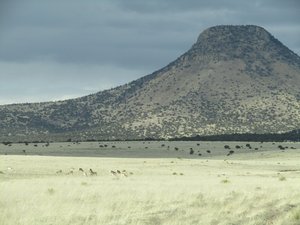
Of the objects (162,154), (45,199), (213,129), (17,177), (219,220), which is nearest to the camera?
(219,220)

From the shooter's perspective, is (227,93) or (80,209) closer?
(80,209)

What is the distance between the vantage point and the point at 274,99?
18600 cm

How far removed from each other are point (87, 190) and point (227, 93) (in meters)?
168

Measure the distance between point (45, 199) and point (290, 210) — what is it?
952 centimetres

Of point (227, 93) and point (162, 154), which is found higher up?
point (227, 93)

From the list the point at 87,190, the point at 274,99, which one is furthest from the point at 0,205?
the point at 274,99

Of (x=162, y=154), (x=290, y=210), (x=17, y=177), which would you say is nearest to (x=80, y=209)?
(x=290, y=210)

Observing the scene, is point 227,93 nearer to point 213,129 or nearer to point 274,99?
point 274,99

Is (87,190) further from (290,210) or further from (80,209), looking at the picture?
(290,210)

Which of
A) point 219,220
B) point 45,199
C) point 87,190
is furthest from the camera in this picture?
point 87,190

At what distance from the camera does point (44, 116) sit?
195 metres

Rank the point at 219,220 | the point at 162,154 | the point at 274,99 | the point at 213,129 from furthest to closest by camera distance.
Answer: the point at 274,99, the point at 213,129, the point at 162,154, the point at 219,220

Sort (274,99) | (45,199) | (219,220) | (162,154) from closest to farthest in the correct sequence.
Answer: (219,220)
(45,199)
(162,154)
(274,99)

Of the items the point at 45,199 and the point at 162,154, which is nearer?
the point at 45,199
